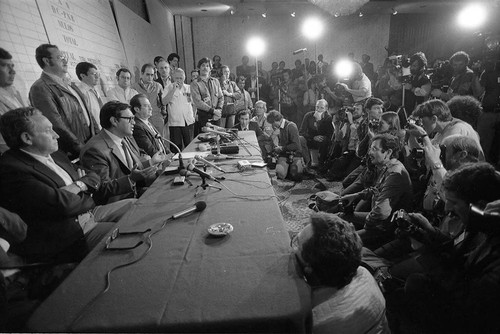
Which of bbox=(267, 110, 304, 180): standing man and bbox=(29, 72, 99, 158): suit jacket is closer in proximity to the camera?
bbox=(29, 72, 99, 158): suit jacket

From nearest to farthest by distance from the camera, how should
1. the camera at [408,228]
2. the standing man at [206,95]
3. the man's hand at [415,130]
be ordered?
the camera at [408,228] < the man's hand at [415,130] < the standing man at [206,95]

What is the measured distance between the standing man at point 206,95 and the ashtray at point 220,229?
4.24 metres

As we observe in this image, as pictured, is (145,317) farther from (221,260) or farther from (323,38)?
(323,38)

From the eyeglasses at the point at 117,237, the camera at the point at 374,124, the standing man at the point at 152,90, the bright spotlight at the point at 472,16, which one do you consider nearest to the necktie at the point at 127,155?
the eyeglasses at the point at 117,237

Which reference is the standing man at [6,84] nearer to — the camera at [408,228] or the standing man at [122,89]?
the standing man at [122,89]

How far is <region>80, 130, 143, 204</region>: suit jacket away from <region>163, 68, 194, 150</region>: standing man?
7.59ft

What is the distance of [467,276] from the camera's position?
4.44 feet

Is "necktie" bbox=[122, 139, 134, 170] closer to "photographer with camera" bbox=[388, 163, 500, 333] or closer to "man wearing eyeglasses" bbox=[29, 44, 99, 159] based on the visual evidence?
"man wearing eyeglasses" bbox=[29, 44, 99, 159]

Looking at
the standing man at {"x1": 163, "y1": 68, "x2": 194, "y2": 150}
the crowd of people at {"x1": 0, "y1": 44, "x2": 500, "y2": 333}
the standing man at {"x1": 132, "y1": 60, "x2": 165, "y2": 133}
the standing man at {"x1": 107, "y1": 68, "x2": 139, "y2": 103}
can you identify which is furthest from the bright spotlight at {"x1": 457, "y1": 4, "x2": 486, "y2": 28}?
the standing man at {"x1": 107, "y1": 68, "x2": 139, "y2": 103}

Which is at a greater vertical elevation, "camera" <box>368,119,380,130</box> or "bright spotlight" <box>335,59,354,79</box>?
"bright spotlight" <box>335,59,354,79</box>

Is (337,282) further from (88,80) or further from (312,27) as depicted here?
(312,27)

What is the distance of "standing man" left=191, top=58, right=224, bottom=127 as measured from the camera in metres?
5.42

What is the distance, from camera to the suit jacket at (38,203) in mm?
1681

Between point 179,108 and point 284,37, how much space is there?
7.11m
